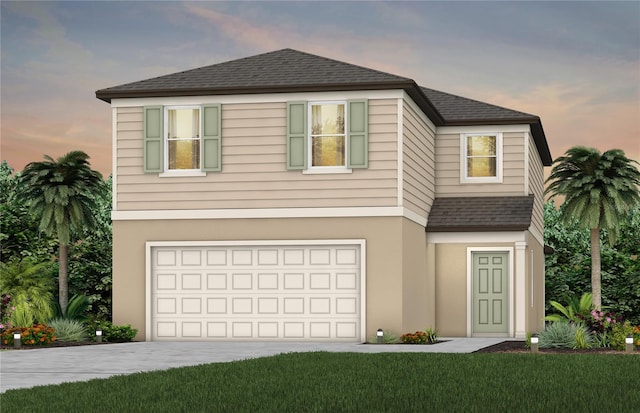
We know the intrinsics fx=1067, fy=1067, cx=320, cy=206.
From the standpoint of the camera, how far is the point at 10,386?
1468 centimetres

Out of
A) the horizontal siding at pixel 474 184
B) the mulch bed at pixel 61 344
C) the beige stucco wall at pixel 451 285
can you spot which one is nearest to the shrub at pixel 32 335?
the mulch bed at pixel 61 344

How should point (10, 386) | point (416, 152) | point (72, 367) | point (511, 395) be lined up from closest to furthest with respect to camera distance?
point (511, 395) → point (10, 386) → point (72, 367) → point (416, 152)

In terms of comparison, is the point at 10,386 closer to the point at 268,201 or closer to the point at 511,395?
the point at 511,395

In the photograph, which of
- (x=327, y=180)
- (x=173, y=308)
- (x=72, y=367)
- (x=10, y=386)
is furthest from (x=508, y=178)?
(x=10, y=386)

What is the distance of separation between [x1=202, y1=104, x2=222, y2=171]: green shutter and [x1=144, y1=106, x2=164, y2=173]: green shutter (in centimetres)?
103

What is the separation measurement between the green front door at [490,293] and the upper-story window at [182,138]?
7918 millimetres

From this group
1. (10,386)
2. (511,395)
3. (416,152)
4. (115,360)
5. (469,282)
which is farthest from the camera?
(469,282)

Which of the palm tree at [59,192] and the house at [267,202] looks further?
the palm tree at [59,192]

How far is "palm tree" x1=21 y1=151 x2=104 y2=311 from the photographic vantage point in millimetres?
27266

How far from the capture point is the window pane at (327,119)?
24.1 m

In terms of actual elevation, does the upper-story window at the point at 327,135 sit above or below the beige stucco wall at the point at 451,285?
above

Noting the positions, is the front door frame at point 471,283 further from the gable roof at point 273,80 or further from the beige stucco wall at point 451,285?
the gable roof at point 273,80

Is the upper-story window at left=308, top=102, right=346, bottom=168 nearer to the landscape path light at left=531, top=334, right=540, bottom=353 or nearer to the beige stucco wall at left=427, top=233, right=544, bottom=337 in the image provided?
the beige stucco wall at left=427, top=233, right=544, bottom=337

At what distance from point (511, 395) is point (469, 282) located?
14.6 m
